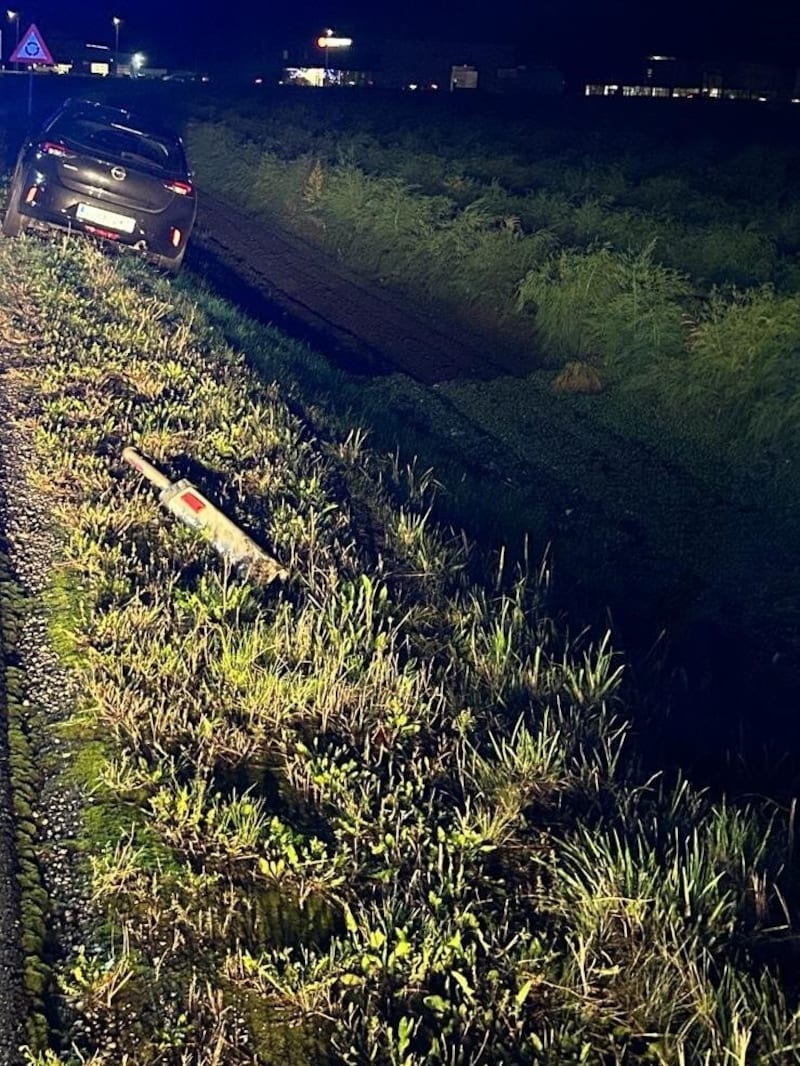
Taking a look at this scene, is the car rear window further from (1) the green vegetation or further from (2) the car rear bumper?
(1) the green vegetation

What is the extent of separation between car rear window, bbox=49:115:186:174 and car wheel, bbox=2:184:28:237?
770 mm

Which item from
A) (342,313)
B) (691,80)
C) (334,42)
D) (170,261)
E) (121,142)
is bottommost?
(342,313)

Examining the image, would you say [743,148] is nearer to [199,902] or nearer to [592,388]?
[592,388]

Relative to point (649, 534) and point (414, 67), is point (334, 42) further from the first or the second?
point (649, 534)

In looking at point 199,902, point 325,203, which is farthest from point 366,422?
point 325,203

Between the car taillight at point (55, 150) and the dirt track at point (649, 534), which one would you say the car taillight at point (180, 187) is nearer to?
the car taillight at point (55, 150)

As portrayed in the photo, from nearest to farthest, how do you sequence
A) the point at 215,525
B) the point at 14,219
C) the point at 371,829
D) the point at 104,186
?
1. the point at 371,829
2. the point at 215,525
3. the point at 104,186
4. the point at 14,219

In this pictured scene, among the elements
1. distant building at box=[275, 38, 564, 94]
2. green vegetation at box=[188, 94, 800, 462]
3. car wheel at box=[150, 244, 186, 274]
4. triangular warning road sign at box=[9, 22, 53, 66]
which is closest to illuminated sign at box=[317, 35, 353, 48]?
distant building at box=[275, 38, 564, 94]

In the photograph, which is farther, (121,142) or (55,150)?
(121,142)

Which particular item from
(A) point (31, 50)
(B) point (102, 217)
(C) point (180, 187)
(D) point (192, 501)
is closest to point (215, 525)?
(D) point (192, 501)

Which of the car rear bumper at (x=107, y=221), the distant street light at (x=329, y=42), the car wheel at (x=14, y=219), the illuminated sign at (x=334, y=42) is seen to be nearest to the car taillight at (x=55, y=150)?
the car rear bumper at (x=107, y=221)

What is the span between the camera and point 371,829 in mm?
3967

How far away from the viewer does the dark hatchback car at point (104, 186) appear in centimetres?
1310

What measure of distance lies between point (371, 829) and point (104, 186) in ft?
35.2
